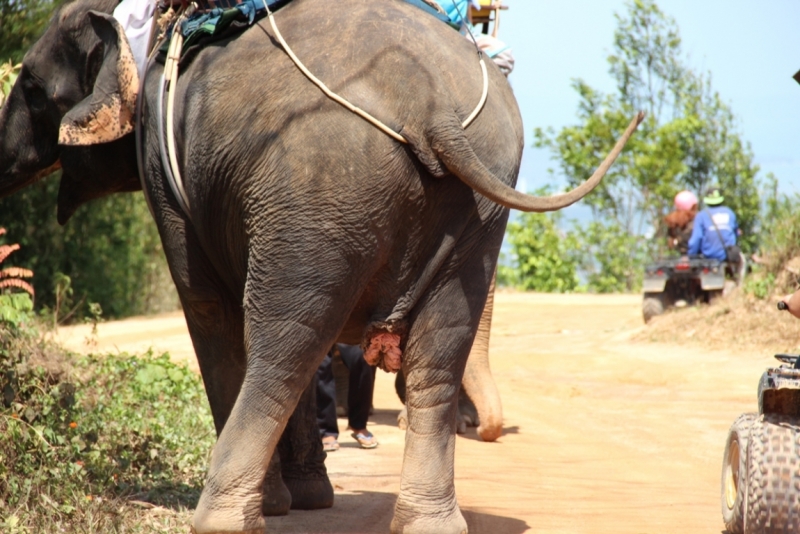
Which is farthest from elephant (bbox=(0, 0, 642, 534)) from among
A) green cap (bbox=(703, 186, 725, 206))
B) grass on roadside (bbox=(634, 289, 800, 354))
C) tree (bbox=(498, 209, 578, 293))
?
tree (bbox=(498, 209, 578, 293))

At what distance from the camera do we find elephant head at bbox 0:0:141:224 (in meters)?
4.15

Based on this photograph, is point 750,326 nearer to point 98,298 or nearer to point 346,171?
point 346,171

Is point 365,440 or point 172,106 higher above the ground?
point 172,106

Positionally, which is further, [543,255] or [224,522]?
[543,255]

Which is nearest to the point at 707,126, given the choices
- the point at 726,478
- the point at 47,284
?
the point at 47,284

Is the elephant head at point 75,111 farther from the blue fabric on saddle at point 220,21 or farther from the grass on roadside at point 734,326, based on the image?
the grass on roadside at point 734,326

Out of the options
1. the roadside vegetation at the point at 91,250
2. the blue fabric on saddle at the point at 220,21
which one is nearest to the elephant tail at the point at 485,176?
the blue fabric on saddle at the point at 220,21

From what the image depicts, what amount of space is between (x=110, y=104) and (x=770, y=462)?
9.69 ft

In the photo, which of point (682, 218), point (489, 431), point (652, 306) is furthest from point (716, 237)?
point (489, 431)

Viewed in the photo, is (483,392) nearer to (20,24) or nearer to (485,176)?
(485,176)

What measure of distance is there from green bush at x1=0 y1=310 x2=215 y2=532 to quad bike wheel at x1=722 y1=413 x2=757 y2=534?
2413 millimetres

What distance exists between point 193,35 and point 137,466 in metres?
2.56

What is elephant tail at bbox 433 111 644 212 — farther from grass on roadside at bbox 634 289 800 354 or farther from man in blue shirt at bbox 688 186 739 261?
man in blue shirt at bbox 688 186 739 261

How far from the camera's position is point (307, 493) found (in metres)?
4.79
